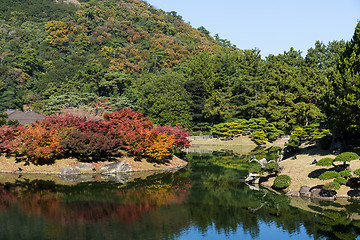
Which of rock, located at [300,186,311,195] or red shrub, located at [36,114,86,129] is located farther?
red shrub, located at [36,114,86,129]

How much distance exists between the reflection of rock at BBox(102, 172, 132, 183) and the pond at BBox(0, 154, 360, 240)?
3.59 ft

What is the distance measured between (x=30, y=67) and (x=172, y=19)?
282 ft

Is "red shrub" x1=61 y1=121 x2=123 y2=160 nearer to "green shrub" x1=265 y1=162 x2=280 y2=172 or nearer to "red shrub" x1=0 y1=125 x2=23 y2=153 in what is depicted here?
"red shrub" x1=0 y1=125 x2=23 y2=153

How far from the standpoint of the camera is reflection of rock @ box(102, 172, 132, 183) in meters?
31.4

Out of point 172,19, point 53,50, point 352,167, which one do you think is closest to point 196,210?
point 352,167

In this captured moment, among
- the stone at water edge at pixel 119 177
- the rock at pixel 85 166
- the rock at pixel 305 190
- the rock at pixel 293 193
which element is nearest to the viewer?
the rock at pixel 305 190

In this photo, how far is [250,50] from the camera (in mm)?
81062

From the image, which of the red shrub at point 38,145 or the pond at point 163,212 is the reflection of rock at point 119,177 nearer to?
the pond at point 163,212

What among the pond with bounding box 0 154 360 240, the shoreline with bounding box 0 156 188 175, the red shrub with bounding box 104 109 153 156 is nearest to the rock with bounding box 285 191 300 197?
the pond with bounding box 0 154 360 240

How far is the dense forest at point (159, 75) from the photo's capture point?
6631 centimetres

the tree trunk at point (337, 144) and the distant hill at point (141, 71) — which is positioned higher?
the distant hill at point (141, 71)

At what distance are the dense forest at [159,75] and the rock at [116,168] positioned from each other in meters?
19.9

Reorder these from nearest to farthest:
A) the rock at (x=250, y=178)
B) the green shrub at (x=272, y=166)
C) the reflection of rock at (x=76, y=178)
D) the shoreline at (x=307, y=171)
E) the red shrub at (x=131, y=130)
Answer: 1. the shoreline at (x=307, y=171)
2. the green shrub at (x=272, y=166)
3. the reflection of rock at (x=76, y=178)
4. the rock at (x=250, y=178)
5. the red shrub at (x=131, y=130)

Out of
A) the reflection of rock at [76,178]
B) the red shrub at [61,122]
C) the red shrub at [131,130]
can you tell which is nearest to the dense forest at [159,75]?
the red shrub at [131,130]
